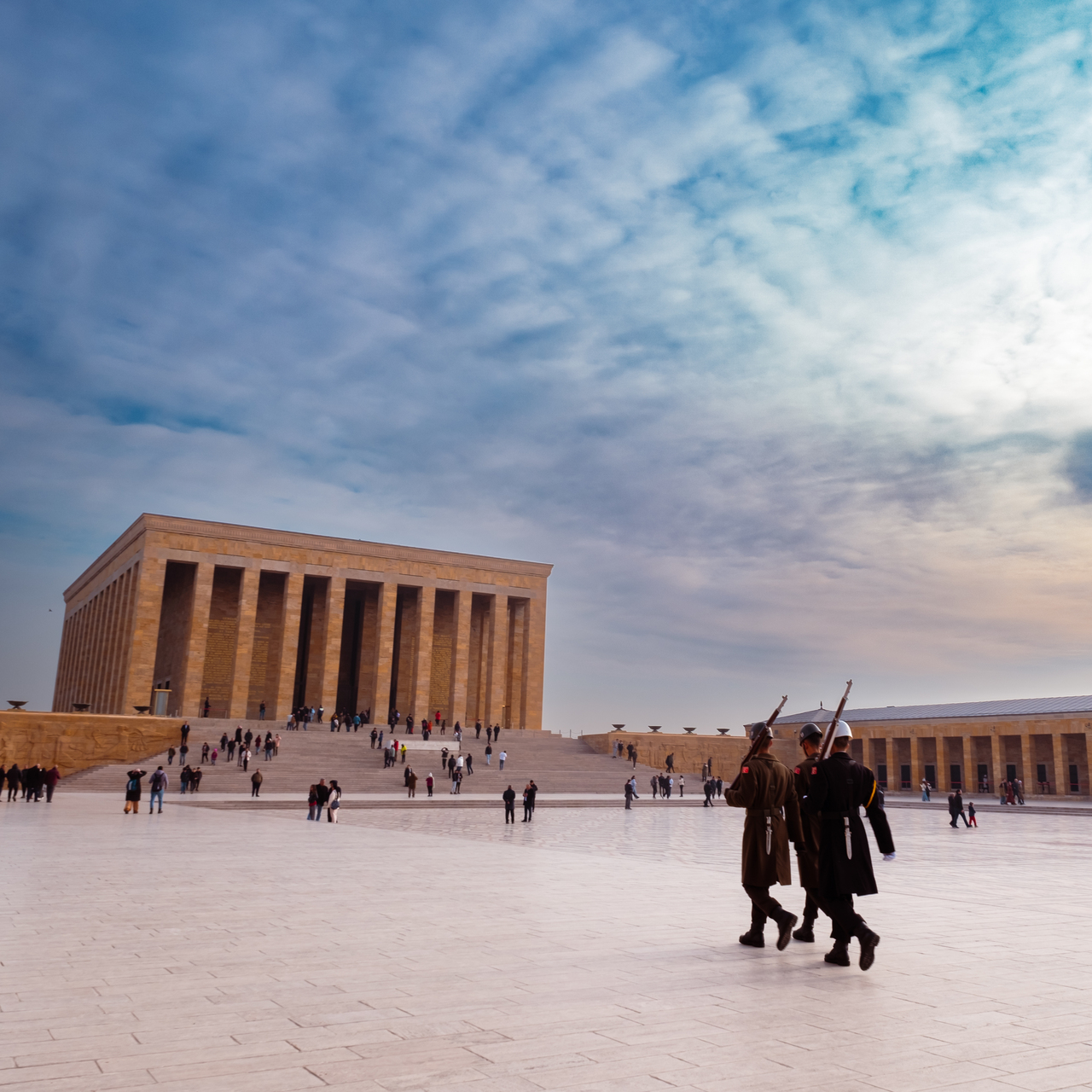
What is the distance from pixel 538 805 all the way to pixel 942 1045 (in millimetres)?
24977

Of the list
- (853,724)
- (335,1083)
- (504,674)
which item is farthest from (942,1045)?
(853,724)

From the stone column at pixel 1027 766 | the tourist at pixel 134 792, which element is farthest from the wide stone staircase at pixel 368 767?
the stone column at pixel 1027 766

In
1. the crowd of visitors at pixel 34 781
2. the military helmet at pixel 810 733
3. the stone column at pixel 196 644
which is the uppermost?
the stone column at pixel 196 644

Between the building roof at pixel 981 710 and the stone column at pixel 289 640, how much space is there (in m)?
26.9

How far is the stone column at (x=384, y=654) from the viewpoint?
166 ft

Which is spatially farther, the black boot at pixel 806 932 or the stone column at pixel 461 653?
the stone column at pixel 461 653

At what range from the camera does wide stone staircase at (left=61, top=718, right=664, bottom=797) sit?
102 feet

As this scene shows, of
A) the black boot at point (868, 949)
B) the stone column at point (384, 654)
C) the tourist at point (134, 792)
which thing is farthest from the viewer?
the stone column at point (384, 654)

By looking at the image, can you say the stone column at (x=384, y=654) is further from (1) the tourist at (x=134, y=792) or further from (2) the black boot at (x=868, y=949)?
(2) the black boot at (x=868, y=949)

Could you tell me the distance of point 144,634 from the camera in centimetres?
4594

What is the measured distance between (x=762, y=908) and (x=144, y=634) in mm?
45121

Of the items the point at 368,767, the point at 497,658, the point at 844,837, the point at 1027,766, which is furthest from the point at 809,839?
the point at 1027,766

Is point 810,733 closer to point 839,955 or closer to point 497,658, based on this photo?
point 839,955

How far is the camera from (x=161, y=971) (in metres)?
5.61
